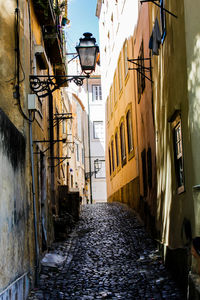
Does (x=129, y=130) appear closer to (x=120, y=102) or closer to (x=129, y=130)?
(x=129, y=130)

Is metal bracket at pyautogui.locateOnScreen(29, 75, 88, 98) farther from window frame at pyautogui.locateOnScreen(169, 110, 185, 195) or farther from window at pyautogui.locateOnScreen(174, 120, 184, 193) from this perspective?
window at pyautogui.locateOnScreen(174, 120, 184, 193)

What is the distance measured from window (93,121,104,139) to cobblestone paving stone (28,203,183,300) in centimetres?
2534

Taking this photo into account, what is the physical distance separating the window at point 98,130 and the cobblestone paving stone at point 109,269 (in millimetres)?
25338

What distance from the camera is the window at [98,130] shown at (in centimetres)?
4128

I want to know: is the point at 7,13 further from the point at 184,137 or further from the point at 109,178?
the point at 109,178

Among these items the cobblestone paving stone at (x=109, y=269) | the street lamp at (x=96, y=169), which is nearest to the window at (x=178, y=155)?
the cobblestone paving stone at (x=109, y=269)

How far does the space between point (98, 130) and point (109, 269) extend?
103ft

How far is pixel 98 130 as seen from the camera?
4138 cm

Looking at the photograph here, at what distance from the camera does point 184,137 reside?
8203mm

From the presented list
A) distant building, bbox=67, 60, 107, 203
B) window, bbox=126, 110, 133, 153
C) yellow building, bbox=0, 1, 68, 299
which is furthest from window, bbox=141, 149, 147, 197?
distant building, bbox=67, 60, 107, 203

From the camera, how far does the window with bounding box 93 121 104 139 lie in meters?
41.3

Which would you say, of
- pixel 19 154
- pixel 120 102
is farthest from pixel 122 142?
pixel 19 154

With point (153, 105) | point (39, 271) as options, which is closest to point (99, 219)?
point (153, 105)

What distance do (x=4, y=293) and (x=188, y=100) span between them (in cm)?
416
